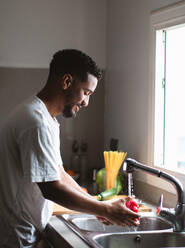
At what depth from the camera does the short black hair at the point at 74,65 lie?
172cm

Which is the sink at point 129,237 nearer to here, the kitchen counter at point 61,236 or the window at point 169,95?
the kitchen counter at point 61,236

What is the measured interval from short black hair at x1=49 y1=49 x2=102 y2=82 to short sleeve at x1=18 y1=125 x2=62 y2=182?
0.27 meters

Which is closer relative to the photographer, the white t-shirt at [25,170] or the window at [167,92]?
the white t-shirt at [25,170]

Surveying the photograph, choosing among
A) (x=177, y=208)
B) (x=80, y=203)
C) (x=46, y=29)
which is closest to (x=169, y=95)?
(x=177, y=208)

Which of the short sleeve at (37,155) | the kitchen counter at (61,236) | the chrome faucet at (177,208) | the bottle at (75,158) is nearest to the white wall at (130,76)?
the bottle at (75,158)

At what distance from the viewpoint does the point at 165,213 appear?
77.9 inches

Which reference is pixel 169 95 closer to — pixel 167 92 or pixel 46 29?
pixel 167 92

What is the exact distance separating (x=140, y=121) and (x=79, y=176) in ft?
2.04

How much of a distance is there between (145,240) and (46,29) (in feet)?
5.34

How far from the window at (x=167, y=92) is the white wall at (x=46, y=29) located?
714 mm

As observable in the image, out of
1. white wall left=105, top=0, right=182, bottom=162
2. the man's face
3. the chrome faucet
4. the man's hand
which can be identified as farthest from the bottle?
the man's hand

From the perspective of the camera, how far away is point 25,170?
158cm

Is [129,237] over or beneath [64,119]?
beneath

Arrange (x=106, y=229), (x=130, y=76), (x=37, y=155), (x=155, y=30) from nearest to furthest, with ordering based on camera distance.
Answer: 1. (x=37, y=155)
2. (x=106, y=229)
3. (x=155, y=30)
4. (x=130, y=76)
